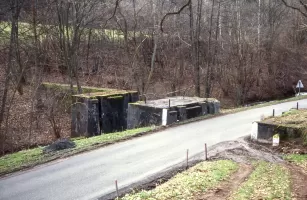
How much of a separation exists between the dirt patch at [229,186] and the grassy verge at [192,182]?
0.61 ft

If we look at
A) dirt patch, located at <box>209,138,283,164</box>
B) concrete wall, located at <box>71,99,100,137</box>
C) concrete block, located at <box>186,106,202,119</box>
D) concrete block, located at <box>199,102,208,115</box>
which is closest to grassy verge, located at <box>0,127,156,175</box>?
concrete wall, located at <box>71,99,100,137</box>

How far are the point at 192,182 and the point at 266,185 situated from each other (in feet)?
6.93

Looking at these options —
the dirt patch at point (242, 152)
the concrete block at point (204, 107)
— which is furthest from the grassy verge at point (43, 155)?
the concrete block at point (204, 107)

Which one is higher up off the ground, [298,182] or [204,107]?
[204,107]

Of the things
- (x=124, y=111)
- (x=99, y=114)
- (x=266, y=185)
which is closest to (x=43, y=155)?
(x=99, y=114)

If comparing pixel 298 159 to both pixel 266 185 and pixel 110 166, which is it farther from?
pixel 110 166

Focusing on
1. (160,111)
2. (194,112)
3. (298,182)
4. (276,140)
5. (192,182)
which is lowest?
(298,182)

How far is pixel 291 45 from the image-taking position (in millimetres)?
42312

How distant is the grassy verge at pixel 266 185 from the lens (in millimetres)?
9812

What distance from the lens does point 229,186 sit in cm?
1062

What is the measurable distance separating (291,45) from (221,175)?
34918 mm

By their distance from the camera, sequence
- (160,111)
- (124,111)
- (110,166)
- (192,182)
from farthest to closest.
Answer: (124,111), (160,111), (110,166), (192,182)

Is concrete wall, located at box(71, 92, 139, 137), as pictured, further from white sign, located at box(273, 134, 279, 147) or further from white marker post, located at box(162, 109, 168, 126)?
white sign, located at box(273, 134, 279, 147)

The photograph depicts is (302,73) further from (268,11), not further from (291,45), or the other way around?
(268,11)
